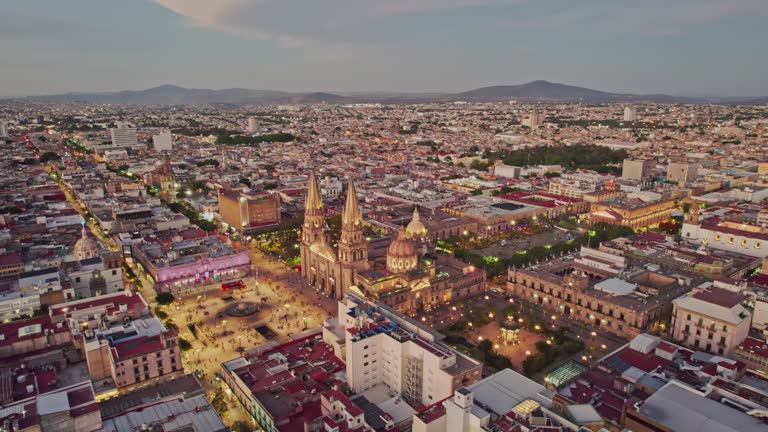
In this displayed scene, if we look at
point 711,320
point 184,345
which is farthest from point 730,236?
point 184,345

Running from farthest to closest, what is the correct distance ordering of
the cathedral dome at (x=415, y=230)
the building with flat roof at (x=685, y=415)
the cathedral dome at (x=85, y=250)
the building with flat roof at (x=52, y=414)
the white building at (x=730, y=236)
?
the white building at (x=730, y=236), the cathedral dome at (x=415, y=230), the cathedral dome at (x=85, y=250), the building with flat roof at (x=52, y=414), the building with flat roof at (x=685, y=415)

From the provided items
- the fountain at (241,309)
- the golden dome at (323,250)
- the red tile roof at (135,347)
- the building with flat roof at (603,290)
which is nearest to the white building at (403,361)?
the red tile roof at (135,347)

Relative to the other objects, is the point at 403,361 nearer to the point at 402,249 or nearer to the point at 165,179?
the point at 402,249

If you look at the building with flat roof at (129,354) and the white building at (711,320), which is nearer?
the building with flat roof at (129,354)

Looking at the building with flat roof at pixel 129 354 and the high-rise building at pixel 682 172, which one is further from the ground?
the high-rise building at pixel 682 172

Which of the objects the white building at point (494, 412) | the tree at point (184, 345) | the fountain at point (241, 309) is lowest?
the fountain at point (241, 309)

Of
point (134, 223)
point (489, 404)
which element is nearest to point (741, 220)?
point (489, 404)

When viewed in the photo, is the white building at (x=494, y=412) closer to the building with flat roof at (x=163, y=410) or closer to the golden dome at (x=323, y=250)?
the building with flat roof at (x=163, y=410)
